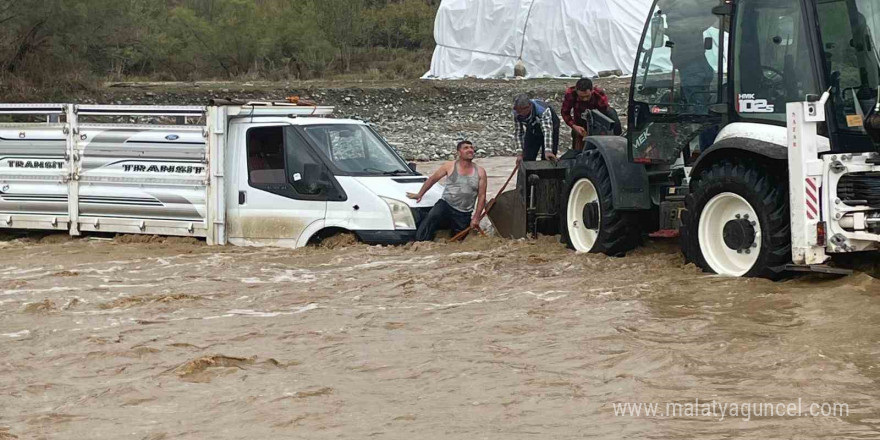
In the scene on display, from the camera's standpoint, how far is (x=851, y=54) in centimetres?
901

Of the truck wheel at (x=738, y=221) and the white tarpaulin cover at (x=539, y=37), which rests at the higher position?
the white tarpaulin cover at (x=539, y=37)

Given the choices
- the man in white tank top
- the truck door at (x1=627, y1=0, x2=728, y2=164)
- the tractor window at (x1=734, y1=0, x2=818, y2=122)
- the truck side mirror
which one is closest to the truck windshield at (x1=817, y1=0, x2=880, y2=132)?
the tractor window at (x1=734, y1=0, x2=818, y2=122)

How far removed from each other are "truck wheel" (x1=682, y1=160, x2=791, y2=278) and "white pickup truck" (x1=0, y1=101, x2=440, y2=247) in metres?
3.72

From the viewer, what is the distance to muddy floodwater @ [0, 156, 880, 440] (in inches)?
249

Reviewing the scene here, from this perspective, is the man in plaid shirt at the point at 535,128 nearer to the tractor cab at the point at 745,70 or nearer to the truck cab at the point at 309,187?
the truck cab at the point at 309,187

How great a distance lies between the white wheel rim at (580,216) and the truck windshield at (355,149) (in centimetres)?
221

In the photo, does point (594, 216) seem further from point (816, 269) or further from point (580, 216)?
point (816, 269)

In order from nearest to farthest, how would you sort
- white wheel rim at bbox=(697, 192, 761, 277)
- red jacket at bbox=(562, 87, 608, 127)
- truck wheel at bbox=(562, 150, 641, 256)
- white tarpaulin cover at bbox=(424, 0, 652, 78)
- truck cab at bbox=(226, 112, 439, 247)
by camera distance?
1. white wheel rim at bbox=(697, 192, 761, 277)
2. truck wheel at bbox=(562, 150, 641, 256)
3. truck cab at bbox=(226, 112, 439, 247)
4. red jacket at bbox=(562, 87, 608, 127)
5. white tarpaulin cover at bbox=(424, 0, 652, 78)

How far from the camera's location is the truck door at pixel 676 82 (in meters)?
10.2

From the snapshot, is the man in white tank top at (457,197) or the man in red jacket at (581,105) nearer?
the man in white tank top at (457,197)

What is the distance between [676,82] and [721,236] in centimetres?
149

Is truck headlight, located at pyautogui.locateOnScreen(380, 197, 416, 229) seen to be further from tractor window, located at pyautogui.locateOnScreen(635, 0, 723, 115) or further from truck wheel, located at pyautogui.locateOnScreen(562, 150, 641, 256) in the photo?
tractor window, located at pyautogui.locateOnScreen(635, 0, 723, 115)

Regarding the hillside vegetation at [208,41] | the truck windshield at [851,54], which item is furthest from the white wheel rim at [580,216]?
the hillside vegetation at [208,41]

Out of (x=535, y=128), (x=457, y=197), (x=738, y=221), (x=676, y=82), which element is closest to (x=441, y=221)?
(x=457, y=197)
